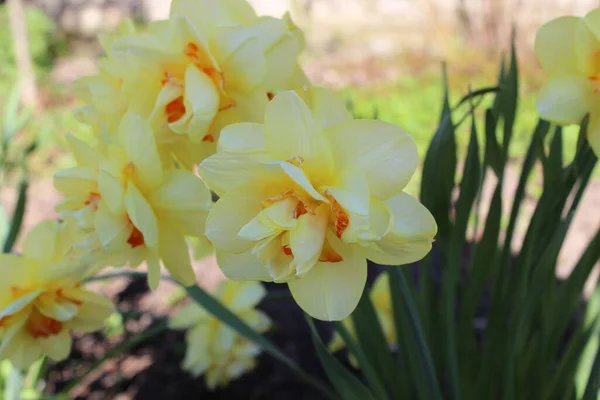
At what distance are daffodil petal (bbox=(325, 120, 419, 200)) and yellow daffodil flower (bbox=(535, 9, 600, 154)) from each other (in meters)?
0.18

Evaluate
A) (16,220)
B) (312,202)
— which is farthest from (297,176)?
(16,220)

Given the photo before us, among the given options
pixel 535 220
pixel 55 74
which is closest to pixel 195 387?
pixel 535 220

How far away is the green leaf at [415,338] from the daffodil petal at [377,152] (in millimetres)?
238

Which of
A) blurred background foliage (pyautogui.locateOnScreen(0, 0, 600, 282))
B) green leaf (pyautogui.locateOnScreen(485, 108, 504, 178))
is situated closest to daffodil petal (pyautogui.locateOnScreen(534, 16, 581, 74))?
green leaf (pyautogui.locateOnScreen(485, 108, 504, 178))

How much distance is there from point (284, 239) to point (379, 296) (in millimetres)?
809

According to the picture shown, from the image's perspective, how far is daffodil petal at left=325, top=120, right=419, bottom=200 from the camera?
51 cm

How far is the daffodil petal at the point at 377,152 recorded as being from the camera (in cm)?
51

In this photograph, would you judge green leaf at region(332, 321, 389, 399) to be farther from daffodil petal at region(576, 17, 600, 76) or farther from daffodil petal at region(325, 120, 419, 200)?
daffodil petal at region(576, 17, 600, 76)

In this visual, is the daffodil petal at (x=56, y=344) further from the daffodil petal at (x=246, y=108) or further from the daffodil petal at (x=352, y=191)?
the daffodil petal at (x=352, y=191)

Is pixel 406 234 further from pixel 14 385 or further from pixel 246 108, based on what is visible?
pixel 14 385

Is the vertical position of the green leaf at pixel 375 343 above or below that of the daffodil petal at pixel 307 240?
below

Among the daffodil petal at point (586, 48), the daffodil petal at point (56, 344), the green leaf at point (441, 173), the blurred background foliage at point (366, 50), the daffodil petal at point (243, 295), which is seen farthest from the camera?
the blurred background foliage at point (366, 50)

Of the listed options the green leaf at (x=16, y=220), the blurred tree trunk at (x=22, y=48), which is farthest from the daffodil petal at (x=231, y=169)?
the blurred tree trunk at (x=22, y=48)

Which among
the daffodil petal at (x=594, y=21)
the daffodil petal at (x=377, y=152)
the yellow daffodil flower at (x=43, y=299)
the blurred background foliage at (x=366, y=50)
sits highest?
the daffodil petal at (x=594, y=21)
